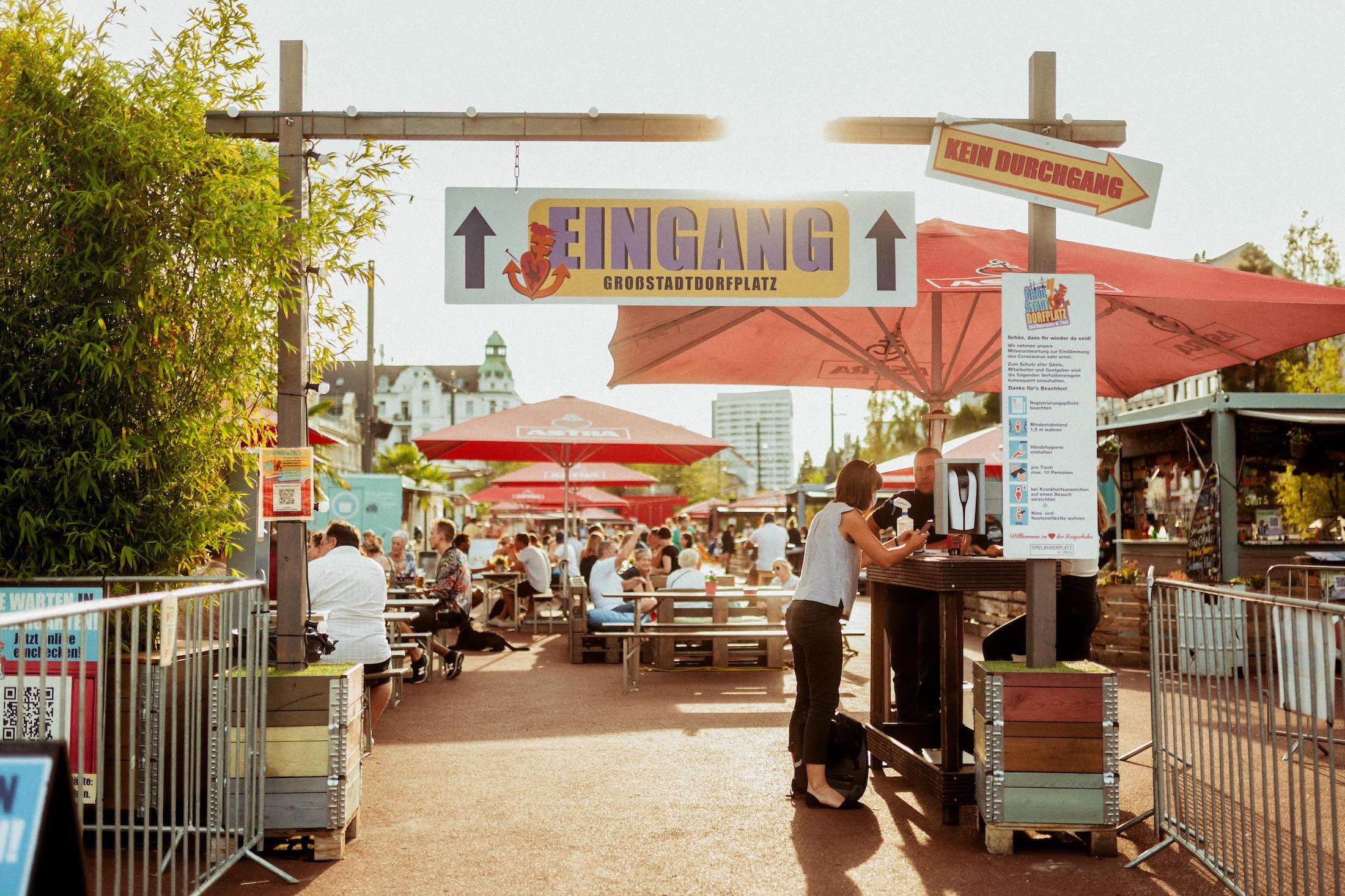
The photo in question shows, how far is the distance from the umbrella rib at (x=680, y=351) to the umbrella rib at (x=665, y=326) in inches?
11.2

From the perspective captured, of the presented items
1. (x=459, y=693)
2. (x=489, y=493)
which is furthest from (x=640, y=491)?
(x=459, y=693)

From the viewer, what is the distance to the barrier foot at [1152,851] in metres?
5.07

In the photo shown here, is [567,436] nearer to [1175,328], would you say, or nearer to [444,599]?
[444,599]

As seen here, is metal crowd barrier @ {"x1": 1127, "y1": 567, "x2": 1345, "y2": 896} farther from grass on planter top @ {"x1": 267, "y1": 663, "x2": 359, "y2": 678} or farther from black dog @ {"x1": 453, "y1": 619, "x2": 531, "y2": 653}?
black dog @ {"x1": 453, "y1": 619, "x2": 531, "y2": 653}

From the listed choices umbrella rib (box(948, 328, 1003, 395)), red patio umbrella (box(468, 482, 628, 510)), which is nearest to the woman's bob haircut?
umbrella rib (box(948, 328, 1003, 395))

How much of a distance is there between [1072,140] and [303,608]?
4.35 m

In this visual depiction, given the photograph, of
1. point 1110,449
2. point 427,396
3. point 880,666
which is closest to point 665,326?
point 880,666

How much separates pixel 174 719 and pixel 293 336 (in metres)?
2.02

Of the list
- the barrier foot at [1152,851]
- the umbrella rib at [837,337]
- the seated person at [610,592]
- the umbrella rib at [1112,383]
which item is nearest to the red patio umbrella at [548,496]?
the seated person at [610,592]

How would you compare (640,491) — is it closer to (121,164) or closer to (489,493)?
(489,493)

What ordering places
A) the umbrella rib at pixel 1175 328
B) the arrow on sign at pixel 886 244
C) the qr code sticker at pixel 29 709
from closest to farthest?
the qr code sticker at pixel 29 709, the arrow on sign at pixel 886 244, the umbrella rib at pixel 1175 328

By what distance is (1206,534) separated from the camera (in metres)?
14.6

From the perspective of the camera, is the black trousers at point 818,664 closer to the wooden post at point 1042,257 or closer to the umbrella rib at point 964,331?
the wooden post at point 1042,257

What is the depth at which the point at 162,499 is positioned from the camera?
17.6 ft
